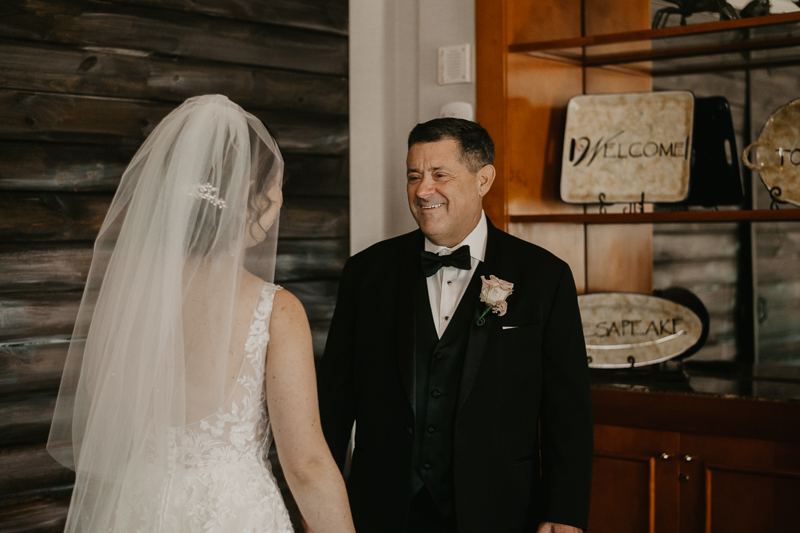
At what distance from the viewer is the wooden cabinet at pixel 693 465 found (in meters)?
2.04

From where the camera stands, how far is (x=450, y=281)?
1.87 meters

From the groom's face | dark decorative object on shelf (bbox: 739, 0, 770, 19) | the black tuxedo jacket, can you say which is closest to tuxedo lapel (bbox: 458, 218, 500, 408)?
the black tuxedo jacket

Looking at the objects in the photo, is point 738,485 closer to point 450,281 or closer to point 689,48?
point 450,281

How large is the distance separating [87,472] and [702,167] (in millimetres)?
2289

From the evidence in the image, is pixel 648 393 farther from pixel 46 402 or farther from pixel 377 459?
pixel 46 402

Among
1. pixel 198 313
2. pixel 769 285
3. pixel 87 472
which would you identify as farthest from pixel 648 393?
pixel 87 472

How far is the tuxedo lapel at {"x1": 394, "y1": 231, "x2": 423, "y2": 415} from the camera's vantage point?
68.5 inches

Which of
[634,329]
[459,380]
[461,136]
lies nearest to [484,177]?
[461,136]

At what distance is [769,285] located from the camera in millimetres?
2635

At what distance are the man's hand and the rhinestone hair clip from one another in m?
1.11

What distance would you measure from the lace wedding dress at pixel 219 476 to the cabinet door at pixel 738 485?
1409 millimetres

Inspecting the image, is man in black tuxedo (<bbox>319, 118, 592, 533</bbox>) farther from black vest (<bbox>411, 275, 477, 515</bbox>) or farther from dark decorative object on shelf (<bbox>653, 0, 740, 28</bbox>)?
dark decorative object on shelf (<bbox>653, 0, 740, 28</bbox>)

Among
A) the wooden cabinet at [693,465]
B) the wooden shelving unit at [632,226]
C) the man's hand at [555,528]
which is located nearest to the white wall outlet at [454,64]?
the wooden shelving unit at [632,226]

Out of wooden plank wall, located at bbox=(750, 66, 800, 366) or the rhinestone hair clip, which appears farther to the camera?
wooden plank wall, located at bbox=(750, 66, 800, 366)
